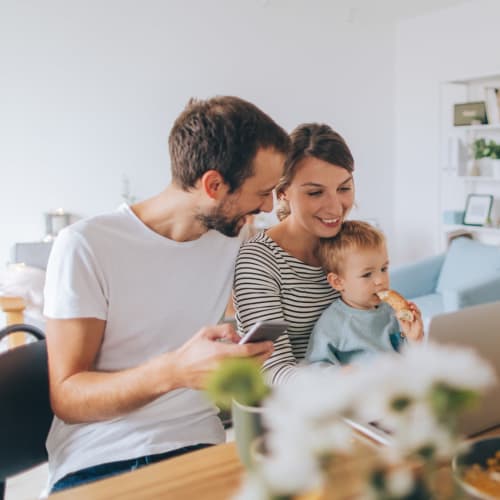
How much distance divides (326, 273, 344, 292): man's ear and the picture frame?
3.81 m

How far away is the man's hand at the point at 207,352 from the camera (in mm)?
977

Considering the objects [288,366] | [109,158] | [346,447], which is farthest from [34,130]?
[346,447]

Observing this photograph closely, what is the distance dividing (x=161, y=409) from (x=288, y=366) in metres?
0.29

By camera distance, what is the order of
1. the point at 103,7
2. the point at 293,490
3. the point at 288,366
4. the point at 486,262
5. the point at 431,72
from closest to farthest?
1. the point at 293,490
2. the point at 288,366
3. the point at 486,262
4. the point at 103,7
5. the point at 431,72

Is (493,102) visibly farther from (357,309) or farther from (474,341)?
(474,341)

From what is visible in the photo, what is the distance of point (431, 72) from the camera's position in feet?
17.9

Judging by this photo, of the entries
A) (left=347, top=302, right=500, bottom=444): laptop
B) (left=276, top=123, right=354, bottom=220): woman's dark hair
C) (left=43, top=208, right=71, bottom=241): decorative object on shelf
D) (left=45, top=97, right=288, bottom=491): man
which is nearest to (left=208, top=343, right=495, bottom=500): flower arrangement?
(left=347, top=302, right=500, bottom=444): laptop

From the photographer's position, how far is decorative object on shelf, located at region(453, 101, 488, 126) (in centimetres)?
481

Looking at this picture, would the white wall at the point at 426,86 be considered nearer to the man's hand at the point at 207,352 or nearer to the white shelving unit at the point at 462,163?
the white shelving unit at the point at 462,163

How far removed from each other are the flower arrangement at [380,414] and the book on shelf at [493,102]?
4.83 meters

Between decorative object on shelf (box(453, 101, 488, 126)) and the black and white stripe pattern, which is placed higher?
decorative object on shelf (box(453, 101, 488, 126))

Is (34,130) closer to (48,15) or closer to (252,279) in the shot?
(48,15)

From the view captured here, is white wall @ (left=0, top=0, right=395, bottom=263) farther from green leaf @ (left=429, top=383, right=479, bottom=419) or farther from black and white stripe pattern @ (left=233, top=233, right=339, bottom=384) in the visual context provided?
green leaf @ (left=429, top=383, right=479, bottom=419)

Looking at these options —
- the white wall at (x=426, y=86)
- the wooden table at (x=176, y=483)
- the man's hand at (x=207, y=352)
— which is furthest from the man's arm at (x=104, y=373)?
the white wall at (x=426, y=86)
